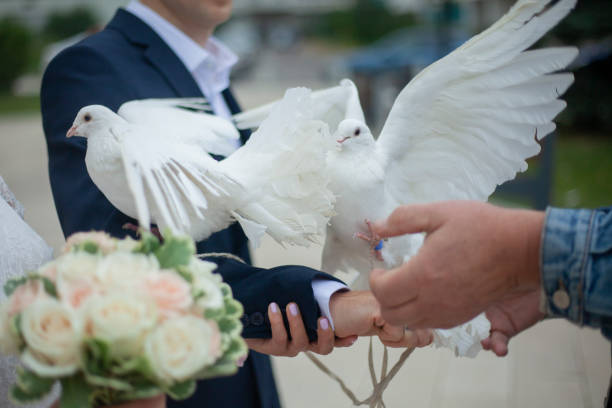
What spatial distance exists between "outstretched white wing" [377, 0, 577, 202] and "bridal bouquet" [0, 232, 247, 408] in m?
0.77

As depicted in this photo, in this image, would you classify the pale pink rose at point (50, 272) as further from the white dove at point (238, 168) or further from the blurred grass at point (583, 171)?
the blurred grass at point (583, 171)

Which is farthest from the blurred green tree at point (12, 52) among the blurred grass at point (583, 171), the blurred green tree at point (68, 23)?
the blurred grass at point (583, 171)

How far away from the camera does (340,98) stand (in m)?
1.75

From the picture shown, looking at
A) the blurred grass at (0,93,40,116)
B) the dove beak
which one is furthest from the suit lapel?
the blurred grass at (0,93,40,116)

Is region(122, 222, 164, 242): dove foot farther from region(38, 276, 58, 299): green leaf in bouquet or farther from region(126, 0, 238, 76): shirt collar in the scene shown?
region(126, 0, 238, 76): shirt collar

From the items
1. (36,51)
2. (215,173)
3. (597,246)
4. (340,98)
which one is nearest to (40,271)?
(215,173)

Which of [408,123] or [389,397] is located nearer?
[408,123]

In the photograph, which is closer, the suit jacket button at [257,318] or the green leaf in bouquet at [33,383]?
the green leaf in bouquet at [33,383]

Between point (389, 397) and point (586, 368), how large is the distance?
1.65 meters

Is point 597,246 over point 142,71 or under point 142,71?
under

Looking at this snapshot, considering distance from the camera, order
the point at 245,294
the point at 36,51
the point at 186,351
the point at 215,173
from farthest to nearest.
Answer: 1. the point at 36,51
2. the point at 245,294
3. the point at 215,173
4. the point at 186,351

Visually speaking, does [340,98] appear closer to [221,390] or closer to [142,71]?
[142,71]

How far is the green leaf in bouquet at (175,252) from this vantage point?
92 cm

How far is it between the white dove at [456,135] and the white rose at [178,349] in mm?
711
